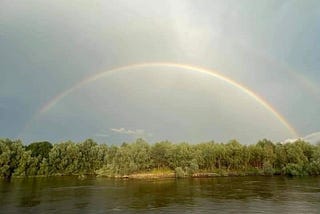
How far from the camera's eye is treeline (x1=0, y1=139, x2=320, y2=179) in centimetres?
10894

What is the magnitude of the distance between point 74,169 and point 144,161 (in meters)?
38.7

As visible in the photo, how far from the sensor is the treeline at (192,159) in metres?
109

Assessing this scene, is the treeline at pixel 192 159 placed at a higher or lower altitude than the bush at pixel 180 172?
higher

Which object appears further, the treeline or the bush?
the treeline

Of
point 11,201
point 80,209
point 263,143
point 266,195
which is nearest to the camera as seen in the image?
point 80,209

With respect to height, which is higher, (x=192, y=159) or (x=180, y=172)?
(x=192, y=159)

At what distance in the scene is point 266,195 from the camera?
188 ft

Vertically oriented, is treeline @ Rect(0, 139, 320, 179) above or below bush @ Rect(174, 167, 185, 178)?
above

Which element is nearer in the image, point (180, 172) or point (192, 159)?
point (180, 172)

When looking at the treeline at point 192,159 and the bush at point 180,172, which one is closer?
the bush at point 180,172

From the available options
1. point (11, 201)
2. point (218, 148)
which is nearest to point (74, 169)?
point (218, 148)

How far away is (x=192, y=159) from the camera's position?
11006 centimetres

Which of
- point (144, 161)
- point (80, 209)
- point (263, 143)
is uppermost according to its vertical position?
point (263, 143)

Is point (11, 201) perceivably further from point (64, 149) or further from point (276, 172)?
point (276, 172)
